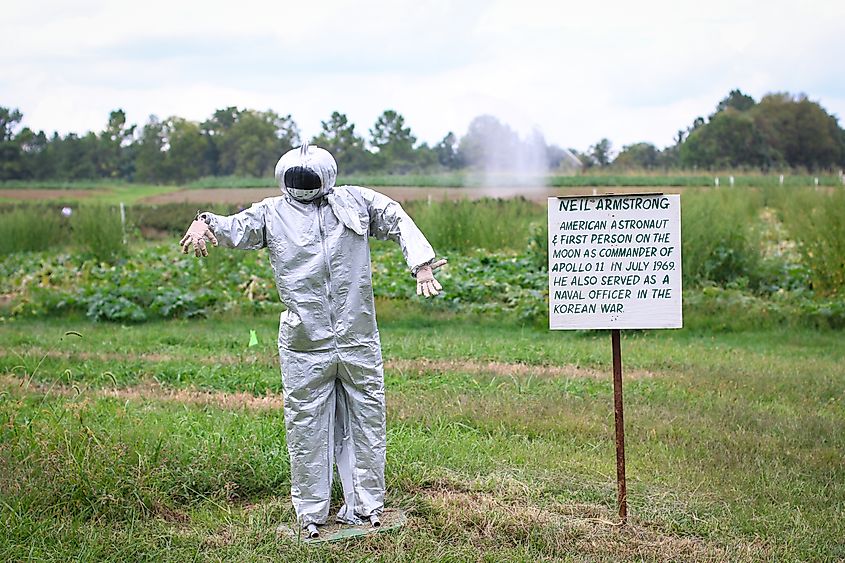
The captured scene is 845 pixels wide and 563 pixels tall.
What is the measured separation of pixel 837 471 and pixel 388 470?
9.43 ft

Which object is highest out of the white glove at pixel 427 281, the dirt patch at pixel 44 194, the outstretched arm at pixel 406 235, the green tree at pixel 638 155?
the green tree at pixel 638 155

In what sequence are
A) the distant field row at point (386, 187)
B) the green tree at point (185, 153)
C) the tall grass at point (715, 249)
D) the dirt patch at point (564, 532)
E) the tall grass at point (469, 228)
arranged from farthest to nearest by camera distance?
the green tree at point (185, 153) → the distant field row at point (386, 187) → the tall grass at point (469, 228) → the tall grass at point (715, 249) → the dirt patch at point (564, 532)

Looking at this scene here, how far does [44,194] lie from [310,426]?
42.3 metres

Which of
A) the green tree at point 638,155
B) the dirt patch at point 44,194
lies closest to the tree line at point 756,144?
the green tree at point 638,155

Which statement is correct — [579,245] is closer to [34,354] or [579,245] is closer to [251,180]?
[34,354]

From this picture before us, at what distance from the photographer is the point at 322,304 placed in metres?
5.04

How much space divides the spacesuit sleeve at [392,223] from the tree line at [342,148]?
116ft

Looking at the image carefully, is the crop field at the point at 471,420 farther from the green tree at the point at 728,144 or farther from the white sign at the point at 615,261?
the green tree at the point at 728,144

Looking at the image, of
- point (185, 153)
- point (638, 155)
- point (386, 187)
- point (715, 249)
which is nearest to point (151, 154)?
point (185, 153)

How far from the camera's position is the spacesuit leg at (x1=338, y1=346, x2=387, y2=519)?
5.12 meters

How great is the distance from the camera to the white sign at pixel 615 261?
5125mm

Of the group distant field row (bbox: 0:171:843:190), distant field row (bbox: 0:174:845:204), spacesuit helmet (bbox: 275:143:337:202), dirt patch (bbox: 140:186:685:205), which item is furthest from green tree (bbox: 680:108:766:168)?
spacesuit helmet (bbox: 275:143:337:202)

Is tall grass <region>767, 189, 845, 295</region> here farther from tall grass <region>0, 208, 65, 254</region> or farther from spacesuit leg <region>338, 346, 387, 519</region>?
tall grass <region>0, 208, 65, 254</region>

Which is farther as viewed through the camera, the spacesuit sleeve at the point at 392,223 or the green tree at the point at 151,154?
the green tree at the point at 151,154
